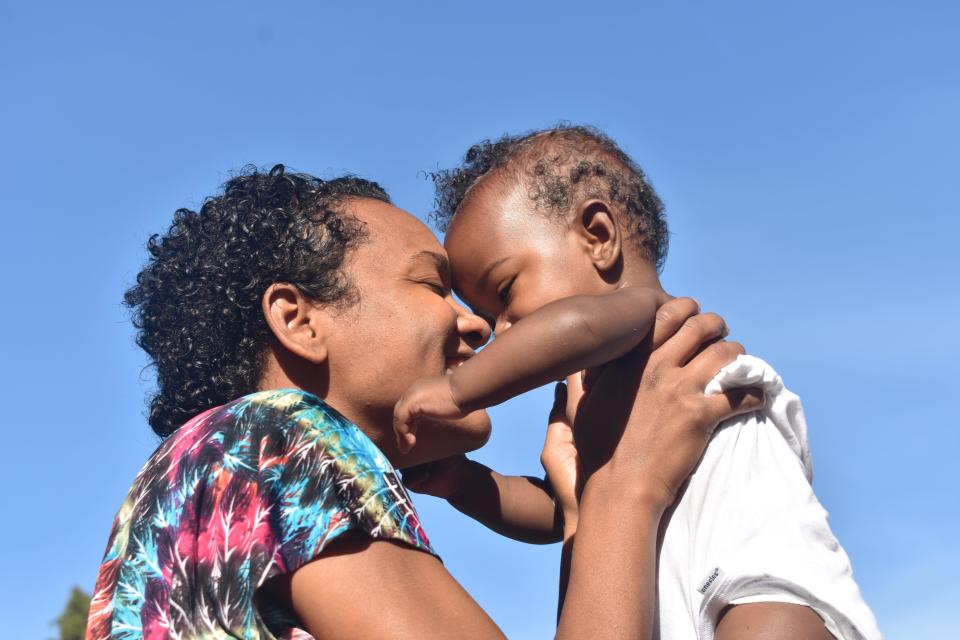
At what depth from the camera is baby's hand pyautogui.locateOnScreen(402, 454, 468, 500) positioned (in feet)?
12.4

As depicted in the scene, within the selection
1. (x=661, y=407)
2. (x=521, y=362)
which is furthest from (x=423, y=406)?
(x=661, y=407)

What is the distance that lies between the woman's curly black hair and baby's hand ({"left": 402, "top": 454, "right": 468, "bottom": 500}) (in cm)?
76

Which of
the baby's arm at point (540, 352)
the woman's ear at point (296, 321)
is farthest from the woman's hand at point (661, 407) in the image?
the woman's ear at point (296, 321)

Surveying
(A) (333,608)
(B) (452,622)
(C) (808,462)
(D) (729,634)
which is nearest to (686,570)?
(D) (729,634)

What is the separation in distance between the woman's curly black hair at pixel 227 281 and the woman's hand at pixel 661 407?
2.79 feet

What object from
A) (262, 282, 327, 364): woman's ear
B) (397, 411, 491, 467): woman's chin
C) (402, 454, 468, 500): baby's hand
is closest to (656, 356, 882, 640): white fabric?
(397, 411, 491, 467): woman's chin

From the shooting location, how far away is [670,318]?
320 cm

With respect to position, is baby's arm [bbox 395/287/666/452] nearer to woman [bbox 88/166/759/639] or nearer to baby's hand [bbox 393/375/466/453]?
baby's hand [bbox 393/375/466/453]

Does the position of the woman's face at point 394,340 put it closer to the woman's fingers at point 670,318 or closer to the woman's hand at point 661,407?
the woman's hand at point 661,407

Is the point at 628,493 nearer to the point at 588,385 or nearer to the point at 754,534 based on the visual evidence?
the point at 754,534

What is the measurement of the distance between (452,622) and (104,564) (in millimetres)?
877

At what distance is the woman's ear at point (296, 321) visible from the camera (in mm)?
3232

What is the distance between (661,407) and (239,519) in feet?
4.17

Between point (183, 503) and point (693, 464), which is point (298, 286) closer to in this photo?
point (183, 503)
